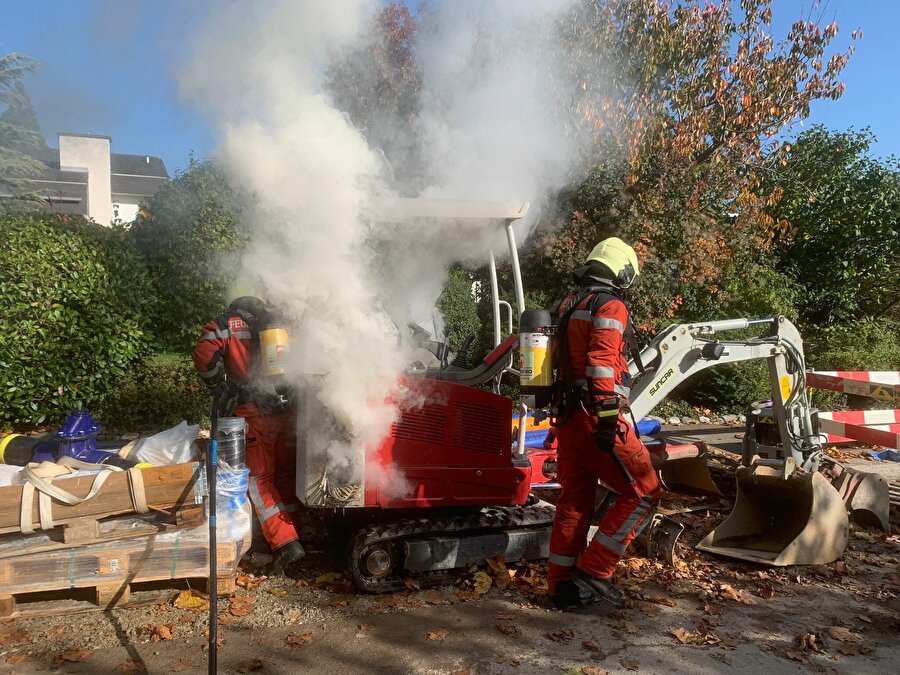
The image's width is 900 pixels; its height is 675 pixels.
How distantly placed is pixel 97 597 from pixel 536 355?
287 cm

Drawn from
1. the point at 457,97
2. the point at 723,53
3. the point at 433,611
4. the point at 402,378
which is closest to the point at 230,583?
the point at 433,611

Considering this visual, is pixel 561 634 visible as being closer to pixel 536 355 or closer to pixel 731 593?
pixel 731 593

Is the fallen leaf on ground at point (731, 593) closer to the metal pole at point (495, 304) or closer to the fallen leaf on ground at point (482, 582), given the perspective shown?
the fallen leaf on ground at point (482, 582)

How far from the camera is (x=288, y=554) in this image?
4215mm

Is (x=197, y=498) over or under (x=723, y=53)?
under

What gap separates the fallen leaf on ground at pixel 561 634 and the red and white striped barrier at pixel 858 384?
13.7 feet

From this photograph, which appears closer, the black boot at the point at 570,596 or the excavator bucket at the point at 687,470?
the black boot at the point at 570,596

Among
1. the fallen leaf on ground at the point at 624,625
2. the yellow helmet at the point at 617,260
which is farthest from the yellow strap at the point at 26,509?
the yellow helmet at the point at 617,260

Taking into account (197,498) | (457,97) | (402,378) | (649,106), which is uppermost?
(649,106)

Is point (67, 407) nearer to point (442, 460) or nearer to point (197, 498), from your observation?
point (197, 498)

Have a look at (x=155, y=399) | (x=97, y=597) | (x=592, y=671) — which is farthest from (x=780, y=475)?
(x=155, y=399)

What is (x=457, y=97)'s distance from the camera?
547 centimetres

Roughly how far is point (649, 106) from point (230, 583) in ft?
24.3

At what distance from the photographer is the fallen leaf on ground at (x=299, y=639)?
3.48 metres
